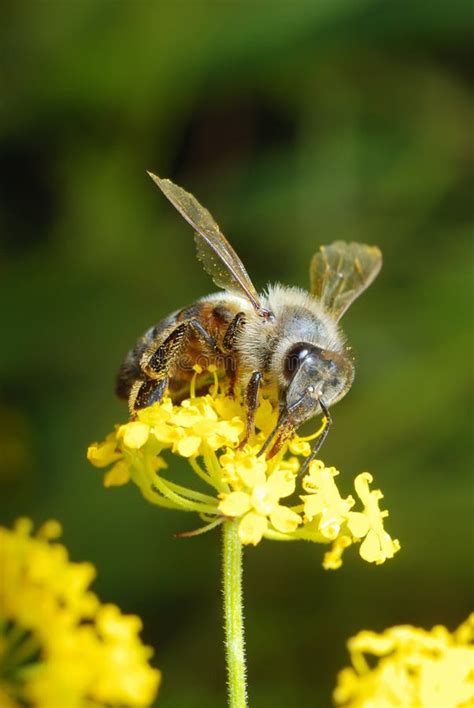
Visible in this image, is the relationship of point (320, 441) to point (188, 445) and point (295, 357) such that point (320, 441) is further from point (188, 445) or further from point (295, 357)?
point (188, 445)

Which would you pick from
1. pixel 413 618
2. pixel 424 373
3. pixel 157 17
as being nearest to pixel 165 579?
pixel 413 618

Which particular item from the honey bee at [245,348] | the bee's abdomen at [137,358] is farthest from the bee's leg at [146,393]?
the bee's abdomen at [137,358]

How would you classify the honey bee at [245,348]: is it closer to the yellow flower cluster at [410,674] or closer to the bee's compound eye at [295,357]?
the bee's compound eye at [295,357]

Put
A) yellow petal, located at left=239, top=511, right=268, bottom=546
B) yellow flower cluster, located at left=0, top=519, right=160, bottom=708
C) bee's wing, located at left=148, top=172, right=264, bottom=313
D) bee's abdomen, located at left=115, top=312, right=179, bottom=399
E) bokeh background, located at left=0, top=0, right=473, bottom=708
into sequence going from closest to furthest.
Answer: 1. yellow flower cluster, located at left=0, top=519, right=160, bottom=708
2. yellow petal, located at left=239, top=511, right=268, bottom=546
3. bee's wing, located at left=148, top=172, right=264, bottom=313
4. bee's abdomen, located at left=115, top=312, right=179, bottom=399
5. bokeh background, located at left=0, top=0, right=473, bottom=708

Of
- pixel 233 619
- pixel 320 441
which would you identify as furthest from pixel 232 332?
pixel 233 619

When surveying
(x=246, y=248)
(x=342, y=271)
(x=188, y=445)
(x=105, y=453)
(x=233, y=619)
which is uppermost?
(x=246, y=248)

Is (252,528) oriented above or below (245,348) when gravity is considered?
below

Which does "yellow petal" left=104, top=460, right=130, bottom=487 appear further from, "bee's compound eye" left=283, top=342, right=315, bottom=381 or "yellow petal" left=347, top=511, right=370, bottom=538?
"yellow petal" left=347, top=511, right=370, bottom=538

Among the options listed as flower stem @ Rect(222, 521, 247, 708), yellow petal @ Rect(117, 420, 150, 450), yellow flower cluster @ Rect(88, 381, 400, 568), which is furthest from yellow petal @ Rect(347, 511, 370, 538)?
yellow petal @ Rect(117, 420, 150, 450)
